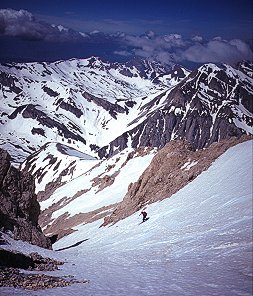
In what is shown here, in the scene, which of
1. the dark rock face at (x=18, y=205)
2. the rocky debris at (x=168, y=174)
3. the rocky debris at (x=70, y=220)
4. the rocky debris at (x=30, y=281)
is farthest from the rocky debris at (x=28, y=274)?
the rocky debris at (x=70, y=220)

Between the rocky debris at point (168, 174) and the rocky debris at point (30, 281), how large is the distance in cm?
2386

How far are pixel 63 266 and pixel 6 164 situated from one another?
1531 centimetres

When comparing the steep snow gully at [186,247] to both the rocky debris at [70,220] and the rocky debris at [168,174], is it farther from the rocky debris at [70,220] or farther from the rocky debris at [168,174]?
the rocky debris at [70,220]

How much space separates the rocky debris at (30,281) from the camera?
13.1 m

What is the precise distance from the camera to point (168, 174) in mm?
46031

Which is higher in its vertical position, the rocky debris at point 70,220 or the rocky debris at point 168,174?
the rocky debris at point 168,174

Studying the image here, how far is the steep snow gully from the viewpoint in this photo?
1253cm

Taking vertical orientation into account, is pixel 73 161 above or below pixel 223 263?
below

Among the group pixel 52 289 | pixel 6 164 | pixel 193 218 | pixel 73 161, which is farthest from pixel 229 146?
pixel 73 161

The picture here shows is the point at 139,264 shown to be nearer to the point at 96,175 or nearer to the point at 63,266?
the point at 63,266

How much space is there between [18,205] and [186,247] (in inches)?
659

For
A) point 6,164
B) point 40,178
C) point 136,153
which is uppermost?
point 6,164

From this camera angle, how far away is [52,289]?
12.8 meters

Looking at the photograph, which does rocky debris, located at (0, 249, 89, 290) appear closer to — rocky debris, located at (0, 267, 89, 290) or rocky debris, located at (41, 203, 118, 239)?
rocky debris, located at (0, 267, 89, 290)
